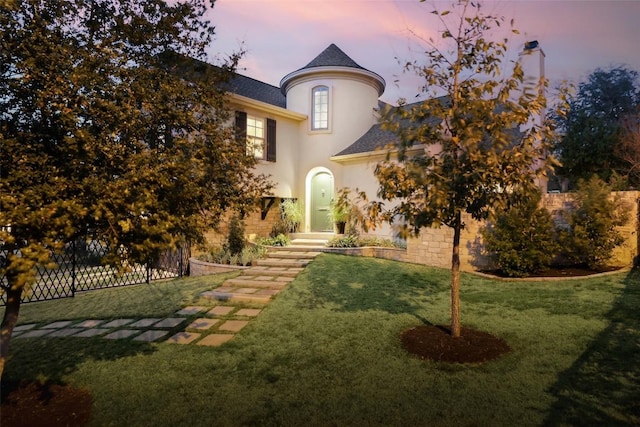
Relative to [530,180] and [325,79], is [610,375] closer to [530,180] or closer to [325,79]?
[530,180]

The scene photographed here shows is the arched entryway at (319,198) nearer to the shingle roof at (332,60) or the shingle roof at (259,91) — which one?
the shingle roof at (259,91)

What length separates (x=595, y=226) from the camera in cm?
898

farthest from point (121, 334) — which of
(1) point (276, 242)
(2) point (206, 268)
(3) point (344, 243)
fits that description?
(3) point (344, 243)

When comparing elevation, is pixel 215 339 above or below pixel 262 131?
below

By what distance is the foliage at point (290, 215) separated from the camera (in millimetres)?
14469

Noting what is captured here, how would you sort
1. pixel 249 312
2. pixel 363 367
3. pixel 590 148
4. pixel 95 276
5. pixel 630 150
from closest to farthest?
1. pixel 363 367
2. pixel 249 312
3. pixel 95 276
4. pixel 630 150
5. pixel 590 148

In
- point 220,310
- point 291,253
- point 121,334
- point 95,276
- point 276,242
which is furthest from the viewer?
point 276,242

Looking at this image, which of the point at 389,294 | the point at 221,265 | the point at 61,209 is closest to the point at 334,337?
the point at 389,294

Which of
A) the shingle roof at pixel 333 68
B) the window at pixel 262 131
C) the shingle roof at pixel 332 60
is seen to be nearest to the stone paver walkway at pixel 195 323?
the window at pixel 262 131

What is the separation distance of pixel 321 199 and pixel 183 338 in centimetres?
1052

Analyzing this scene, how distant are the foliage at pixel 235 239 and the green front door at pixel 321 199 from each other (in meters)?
4.36

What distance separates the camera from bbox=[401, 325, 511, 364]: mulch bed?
177 inches

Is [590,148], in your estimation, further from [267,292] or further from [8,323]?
[8,323]

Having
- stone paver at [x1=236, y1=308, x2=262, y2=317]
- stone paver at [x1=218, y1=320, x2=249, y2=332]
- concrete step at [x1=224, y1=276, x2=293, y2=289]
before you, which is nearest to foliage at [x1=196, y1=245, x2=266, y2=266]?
concrete step at [x1=224, y1=276, x2=293, y2=289]
